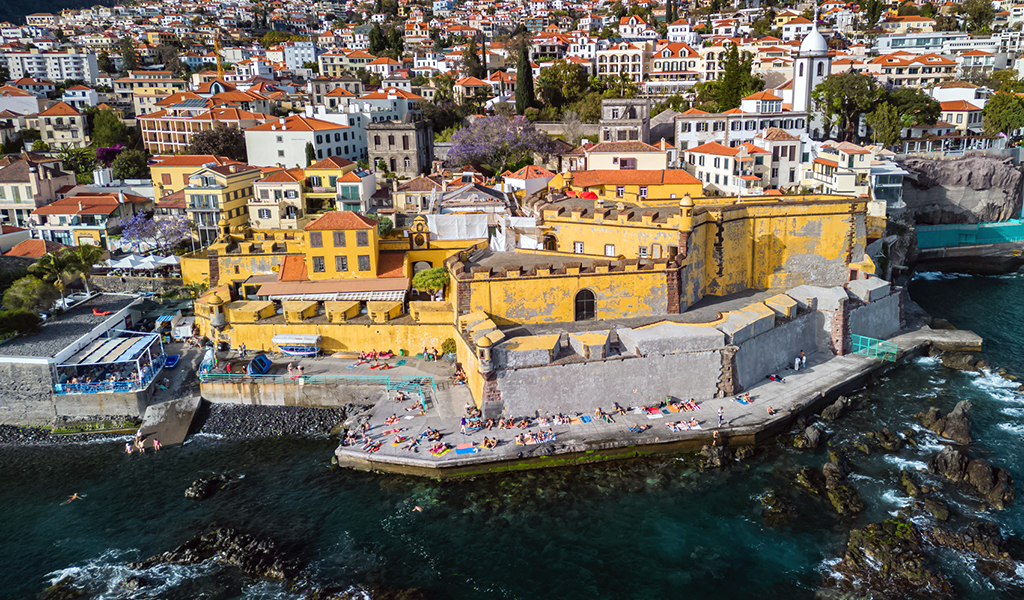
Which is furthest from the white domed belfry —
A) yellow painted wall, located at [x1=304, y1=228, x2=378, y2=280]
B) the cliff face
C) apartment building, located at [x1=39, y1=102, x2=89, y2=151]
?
apartment building, located at [x1=39, y1=102, x2=89, y2=151]

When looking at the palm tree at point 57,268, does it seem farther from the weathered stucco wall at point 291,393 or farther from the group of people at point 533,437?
the group of people at point 533,437

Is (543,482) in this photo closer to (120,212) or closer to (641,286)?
(641,286)

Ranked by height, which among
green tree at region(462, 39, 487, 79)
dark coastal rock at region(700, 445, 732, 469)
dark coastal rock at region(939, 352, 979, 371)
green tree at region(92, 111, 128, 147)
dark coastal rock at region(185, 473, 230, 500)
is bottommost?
dark coastal rock at region(185, 473, 230, 500)

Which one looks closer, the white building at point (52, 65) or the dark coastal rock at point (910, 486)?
the dark coastal rock at point (910, 486)

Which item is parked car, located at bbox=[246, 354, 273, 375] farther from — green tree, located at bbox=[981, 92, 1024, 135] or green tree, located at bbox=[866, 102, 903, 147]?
green tree, located at bbox=[981, 92, 1024, 135]

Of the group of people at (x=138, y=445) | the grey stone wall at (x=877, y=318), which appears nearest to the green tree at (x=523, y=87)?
the grey stone wall at (x=877, y=318)

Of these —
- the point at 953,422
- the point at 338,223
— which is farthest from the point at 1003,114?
the point at 338,223
